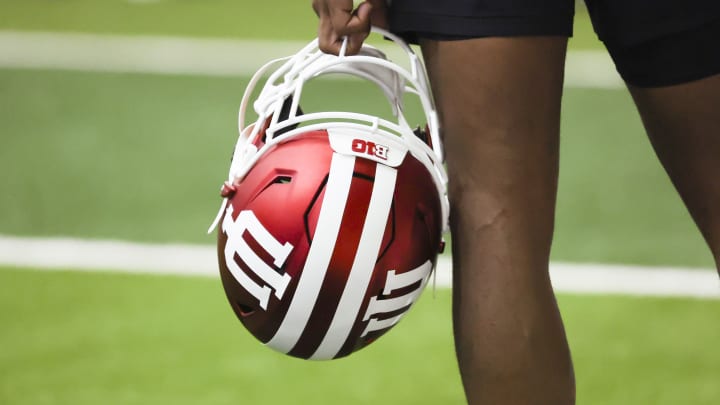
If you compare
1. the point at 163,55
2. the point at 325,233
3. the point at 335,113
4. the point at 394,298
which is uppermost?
the point at 335,113

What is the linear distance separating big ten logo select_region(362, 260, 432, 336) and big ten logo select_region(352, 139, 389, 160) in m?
0.17

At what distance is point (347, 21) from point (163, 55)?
391 centimetres

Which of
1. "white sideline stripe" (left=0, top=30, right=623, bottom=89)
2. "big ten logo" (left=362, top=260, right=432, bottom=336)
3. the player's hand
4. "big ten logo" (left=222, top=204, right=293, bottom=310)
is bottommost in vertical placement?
"white sideline stripe" (left=0, top=30, right=623, bottom=89)

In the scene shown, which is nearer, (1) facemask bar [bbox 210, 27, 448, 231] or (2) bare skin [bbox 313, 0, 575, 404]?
(2) bare skin [bbox 313, 0, 575, 404]

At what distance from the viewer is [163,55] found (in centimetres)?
545

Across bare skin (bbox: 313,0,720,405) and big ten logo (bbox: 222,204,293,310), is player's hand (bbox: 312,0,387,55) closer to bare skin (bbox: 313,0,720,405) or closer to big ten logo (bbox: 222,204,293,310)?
bare skin (bbox: 313,0,720,405)

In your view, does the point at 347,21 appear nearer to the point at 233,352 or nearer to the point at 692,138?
the point at 692,138

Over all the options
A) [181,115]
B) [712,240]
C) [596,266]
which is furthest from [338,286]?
[181,115]

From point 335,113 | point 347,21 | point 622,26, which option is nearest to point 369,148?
point 335,113

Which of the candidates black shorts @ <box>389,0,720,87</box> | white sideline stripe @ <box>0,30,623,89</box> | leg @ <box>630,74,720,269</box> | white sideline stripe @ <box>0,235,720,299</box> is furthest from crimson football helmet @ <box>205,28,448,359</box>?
white sideline stripe @ <box>0,30,623,89</box>

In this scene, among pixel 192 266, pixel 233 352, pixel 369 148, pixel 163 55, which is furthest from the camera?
pixel 163 55

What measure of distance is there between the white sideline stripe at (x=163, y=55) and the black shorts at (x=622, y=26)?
134 inches

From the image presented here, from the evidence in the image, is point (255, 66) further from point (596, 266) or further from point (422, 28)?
point (422, 28)

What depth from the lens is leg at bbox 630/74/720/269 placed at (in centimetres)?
171
